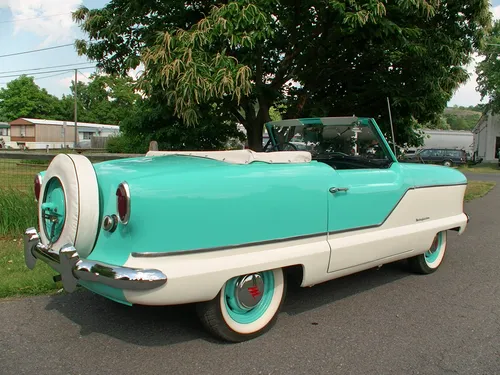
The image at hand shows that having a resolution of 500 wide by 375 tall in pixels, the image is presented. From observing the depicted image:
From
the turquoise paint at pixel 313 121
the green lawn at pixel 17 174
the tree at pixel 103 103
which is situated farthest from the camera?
the tree at pixel 103 103

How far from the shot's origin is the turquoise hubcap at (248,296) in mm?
3363

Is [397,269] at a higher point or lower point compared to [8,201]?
lower

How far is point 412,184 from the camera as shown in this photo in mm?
4492

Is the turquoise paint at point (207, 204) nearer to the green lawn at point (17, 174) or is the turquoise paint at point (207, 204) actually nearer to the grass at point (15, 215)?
the grass at point (15, 215)

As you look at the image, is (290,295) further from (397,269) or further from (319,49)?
(319,49)

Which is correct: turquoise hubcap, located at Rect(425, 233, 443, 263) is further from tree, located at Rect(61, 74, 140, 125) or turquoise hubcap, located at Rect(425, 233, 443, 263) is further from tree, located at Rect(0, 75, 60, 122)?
tree, located at Rect(0, 75, 60, 122)

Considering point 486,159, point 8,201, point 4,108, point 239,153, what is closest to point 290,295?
point 239,153

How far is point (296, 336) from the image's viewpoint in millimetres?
3521

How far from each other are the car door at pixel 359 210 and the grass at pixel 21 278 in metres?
2.69

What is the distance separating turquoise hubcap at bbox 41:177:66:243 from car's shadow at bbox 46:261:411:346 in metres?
0.80

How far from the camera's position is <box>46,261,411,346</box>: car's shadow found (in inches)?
137

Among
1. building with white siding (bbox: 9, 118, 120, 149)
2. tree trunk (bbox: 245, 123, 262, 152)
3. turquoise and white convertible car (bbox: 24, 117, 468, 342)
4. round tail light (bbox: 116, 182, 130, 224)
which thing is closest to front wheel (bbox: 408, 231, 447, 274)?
turquoise and white convertible car (bbox: 24, 117, 468, 342)

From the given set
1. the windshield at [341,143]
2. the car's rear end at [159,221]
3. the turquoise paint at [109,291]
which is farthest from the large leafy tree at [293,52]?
the turquoise paint at [109,291]

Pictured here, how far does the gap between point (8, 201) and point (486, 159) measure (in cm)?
4380
